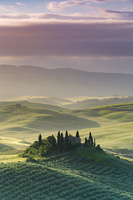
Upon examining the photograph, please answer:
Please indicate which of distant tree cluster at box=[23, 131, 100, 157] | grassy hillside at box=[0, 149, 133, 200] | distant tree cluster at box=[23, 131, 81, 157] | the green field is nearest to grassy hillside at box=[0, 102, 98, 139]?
the green field

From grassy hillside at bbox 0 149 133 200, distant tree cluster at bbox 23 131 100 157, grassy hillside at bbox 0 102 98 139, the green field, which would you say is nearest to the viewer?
grassy hillside at bbox 0 149 133 200

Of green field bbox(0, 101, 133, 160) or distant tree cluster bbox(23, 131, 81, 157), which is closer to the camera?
distant tree cluster bbox(23, 131, 81, 157)

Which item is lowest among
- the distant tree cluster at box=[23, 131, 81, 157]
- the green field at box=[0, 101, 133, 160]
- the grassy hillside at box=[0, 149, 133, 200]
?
the grassy hillside at box=[0, 149, 133, 200]

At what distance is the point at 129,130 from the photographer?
137 m

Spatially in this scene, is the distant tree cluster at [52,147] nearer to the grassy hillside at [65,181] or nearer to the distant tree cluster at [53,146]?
the distant tree cluster at [53,146]

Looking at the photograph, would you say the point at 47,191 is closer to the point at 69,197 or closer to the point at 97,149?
the point at 69,197

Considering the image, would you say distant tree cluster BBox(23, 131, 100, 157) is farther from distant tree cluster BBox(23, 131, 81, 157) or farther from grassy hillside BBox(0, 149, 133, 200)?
grassy hillside BBox(0, 149, 133, 200)

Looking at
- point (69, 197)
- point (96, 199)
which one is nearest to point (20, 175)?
point (69, 197)

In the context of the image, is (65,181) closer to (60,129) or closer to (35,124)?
(60,129)

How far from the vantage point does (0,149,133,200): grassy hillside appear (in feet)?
136

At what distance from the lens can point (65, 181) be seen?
1804 inches

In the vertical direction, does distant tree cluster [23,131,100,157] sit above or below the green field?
below

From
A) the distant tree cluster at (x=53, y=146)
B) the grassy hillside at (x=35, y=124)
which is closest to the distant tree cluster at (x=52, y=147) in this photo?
the distant tree cluster at (x=53, y=146)

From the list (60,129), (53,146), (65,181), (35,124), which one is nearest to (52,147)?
(53,146)
